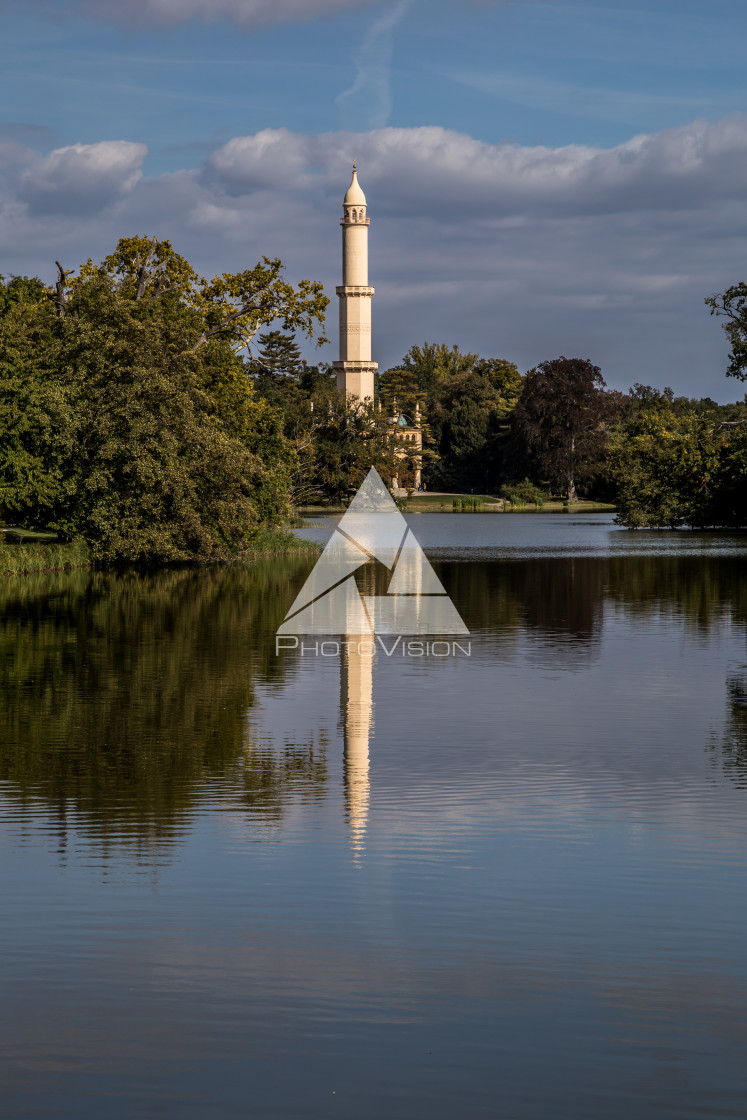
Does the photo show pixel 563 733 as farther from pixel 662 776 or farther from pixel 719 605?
pixel 719 605

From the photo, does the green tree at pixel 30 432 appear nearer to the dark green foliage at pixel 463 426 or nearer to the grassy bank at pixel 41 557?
the grassy bank at pixel 41 557

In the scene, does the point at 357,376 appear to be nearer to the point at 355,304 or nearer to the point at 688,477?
the point at 355,304

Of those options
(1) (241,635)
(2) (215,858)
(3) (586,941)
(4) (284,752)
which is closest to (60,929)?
(2) (215,858)

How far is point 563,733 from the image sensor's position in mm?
14820

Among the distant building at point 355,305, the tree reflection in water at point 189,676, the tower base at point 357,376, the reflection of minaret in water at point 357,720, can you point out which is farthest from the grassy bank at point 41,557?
the tower base at point 357,376

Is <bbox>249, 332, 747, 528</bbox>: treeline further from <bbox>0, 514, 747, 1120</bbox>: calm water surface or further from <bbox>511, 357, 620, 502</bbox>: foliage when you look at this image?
<bbox>0, 514, 747, 1120</bbox>: calm water surface

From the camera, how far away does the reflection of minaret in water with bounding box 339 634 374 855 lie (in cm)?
1117

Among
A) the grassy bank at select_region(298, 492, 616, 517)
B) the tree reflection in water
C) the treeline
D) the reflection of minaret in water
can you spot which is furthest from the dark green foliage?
the reflection of minaret in water

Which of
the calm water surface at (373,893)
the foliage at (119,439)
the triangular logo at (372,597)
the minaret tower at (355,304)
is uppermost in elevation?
the minaret tower at (355,304)

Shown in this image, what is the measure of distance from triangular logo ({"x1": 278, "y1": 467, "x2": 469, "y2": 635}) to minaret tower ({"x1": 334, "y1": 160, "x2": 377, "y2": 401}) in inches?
2352

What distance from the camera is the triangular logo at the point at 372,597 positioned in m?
26.9

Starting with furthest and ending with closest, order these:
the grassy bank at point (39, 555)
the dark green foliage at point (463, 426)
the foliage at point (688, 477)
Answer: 1. the dark green foliage at point (463, 426)
2. the foliage at point (688, 477)
3. the grassy bank at point (39, 555)

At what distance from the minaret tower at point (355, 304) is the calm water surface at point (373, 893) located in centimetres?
10507

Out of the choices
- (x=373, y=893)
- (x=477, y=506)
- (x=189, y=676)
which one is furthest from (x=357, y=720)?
(x=477, y=506)
